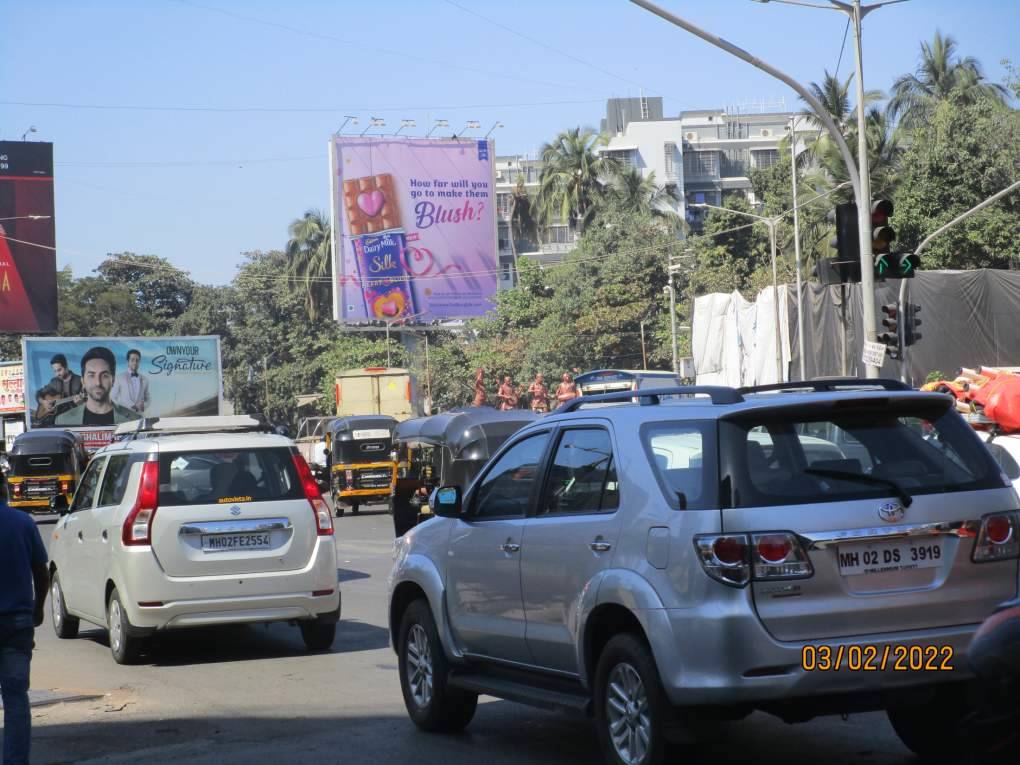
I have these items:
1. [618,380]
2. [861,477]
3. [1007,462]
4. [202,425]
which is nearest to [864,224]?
[1007,462]

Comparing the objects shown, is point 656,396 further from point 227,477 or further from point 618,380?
point 618,380

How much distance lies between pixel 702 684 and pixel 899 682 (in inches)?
33.0

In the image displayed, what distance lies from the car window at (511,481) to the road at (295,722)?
1.28 meters

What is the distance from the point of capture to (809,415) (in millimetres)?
5977

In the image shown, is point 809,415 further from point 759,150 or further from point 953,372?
point 759,150

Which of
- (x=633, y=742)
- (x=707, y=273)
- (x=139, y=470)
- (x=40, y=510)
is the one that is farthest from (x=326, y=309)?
(x=633, y=742)

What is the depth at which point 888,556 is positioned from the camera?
579 cm

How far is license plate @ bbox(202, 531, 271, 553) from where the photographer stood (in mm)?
10773

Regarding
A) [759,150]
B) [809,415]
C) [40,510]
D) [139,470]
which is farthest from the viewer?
[759,150]

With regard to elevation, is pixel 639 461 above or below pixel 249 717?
above

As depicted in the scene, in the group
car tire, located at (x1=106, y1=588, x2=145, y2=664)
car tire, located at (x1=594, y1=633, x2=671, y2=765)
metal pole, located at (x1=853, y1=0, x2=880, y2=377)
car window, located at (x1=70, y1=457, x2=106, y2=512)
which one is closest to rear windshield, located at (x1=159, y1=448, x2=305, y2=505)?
car tire, located at (x1=106, y1=588, x2=145, y2=664)

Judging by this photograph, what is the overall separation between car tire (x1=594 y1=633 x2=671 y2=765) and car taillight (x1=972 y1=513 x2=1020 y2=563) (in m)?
1.48

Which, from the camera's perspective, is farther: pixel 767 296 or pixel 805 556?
pixel 767 296

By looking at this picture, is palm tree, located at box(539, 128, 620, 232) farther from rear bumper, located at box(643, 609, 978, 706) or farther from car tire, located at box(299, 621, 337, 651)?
rear bumper, located at box(643, 609, 978, 706)
